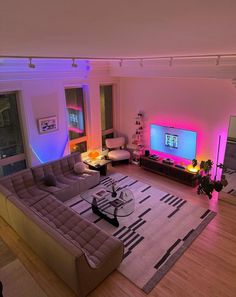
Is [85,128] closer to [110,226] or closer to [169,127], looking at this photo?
[169,127]

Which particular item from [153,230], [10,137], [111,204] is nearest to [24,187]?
[10,137]

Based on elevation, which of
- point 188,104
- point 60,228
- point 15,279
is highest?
point 188,104

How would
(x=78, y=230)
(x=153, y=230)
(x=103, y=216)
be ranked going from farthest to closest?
1. (x=103, y=216)
2. (x=153, y=230)
3. (x=78, y=230)

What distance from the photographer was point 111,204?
472 centimetres

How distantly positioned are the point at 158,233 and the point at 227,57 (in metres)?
3.59

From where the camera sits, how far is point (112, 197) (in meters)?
4.88

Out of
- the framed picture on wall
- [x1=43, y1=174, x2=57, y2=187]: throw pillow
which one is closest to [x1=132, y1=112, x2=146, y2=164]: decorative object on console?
the framed picture on wall

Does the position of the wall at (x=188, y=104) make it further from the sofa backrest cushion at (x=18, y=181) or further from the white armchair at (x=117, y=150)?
the sofa backrest cushion at (x=18, y=181)

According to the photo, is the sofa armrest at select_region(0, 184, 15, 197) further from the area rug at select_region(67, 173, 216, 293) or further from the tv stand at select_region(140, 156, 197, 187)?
the tv stand at select_region(140, 156, 197, 187)

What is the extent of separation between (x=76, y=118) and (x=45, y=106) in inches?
47.7

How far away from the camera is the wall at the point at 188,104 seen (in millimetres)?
5246

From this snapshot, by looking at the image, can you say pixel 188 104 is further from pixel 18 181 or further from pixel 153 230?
pixel 18 181

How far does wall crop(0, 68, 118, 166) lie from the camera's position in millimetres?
5274

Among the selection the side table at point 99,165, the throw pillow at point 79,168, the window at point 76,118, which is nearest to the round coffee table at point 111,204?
the throw pillow at point 79,168
